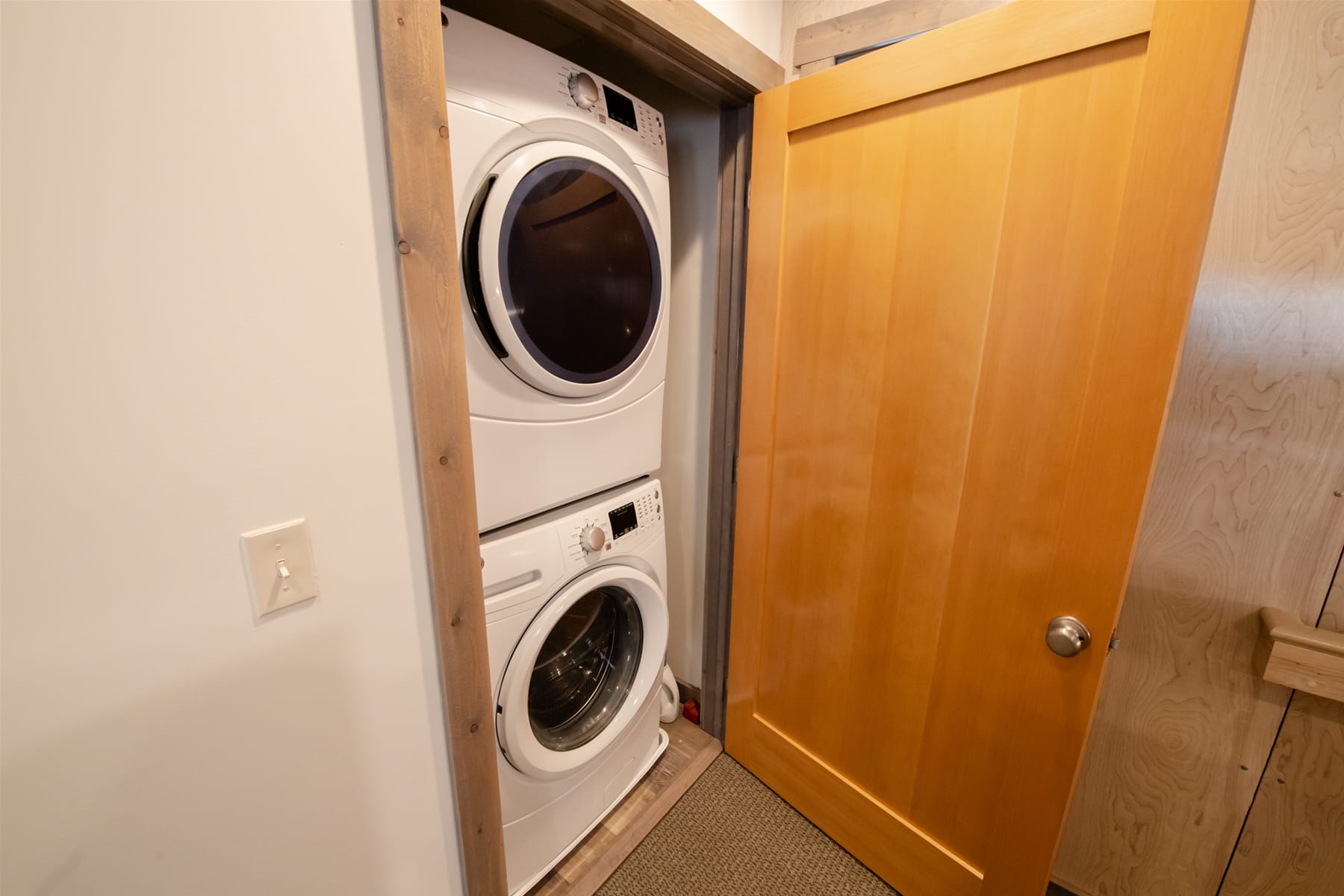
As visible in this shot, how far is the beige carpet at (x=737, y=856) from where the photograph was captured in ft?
4.35

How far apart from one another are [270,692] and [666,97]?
1.65m

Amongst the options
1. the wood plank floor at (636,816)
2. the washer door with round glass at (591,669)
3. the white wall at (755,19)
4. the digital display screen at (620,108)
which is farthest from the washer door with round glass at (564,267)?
the wood plank floor at (636,816)

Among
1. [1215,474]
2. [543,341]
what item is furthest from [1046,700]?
[543,341]

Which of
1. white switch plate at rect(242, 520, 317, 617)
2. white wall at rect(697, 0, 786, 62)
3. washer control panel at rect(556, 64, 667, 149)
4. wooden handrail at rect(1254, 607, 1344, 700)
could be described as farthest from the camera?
white wall at rect(697, 0, 786, 62)

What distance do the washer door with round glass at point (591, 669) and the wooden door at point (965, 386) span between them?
346 millimetres

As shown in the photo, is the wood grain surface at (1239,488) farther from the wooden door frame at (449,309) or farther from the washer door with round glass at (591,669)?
the washer door with round glass at (591,669)

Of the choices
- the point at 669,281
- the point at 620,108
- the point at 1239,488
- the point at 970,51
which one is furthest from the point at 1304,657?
the point at 620,108

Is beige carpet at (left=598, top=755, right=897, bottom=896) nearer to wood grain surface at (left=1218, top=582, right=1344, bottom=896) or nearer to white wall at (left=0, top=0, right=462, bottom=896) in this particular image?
wood grain surface at (left=1218, top=582, right=1344, bottom=896)

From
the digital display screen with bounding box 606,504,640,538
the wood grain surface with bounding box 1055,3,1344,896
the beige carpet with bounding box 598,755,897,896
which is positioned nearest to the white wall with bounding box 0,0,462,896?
the digital display screen with bounding box 606,504,640,538

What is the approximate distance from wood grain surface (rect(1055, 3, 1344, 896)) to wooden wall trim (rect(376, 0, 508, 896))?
128 centimetres

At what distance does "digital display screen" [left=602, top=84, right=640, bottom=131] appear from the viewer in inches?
43.2

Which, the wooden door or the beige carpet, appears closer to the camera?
the wooden door

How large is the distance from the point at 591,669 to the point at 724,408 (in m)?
0.84

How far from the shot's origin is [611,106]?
1.10 m
